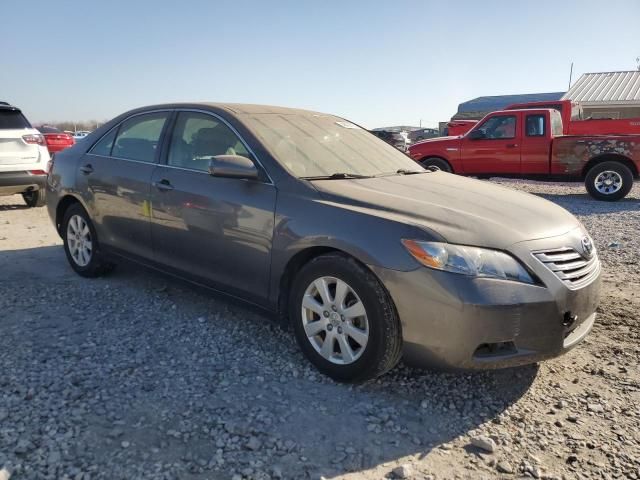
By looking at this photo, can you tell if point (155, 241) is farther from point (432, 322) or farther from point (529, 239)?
point (529, 239)

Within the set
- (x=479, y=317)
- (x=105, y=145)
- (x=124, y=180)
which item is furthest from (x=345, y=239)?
(x=105, y=145)

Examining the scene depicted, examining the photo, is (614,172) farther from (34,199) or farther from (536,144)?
(34,199)

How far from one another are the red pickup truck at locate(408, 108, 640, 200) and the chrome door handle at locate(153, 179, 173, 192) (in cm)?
702

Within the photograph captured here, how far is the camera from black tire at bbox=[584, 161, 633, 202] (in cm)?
1046

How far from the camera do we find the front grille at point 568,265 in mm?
2777

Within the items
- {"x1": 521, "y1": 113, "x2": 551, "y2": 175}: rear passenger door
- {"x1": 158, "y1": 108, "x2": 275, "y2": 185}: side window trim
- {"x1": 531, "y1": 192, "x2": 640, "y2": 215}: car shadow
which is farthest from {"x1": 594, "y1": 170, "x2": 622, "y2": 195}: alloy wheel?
{"x1": 158, "y1": 108, "x2": 275, "y2": 185}: side window trim

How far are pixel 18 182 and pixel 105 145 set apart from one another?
13.6 feet

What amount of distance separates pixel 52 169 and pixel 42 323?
196cm

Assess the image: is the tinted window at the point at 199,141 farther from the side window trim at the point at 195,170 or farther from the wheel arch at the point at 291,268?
the wheel arch at the point at 291,268

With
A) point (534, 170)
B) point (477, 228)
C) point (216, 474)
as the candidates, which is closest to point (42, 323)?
point (216, 474)

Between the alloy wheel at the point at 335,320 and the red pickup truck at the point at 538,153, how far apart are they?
24.9 ft

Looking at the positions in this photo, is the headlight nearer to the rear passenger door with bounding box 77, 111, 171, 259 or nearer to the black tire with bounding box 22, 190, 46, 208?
the rear passenger door with bounding box 77, 111, 171, 259

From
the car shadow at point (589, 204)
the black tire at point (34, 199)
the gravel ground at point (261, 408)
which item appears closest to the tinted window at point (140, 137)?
the gravel ground at point (261, 408)

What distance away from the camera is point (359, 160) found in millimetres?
3914
